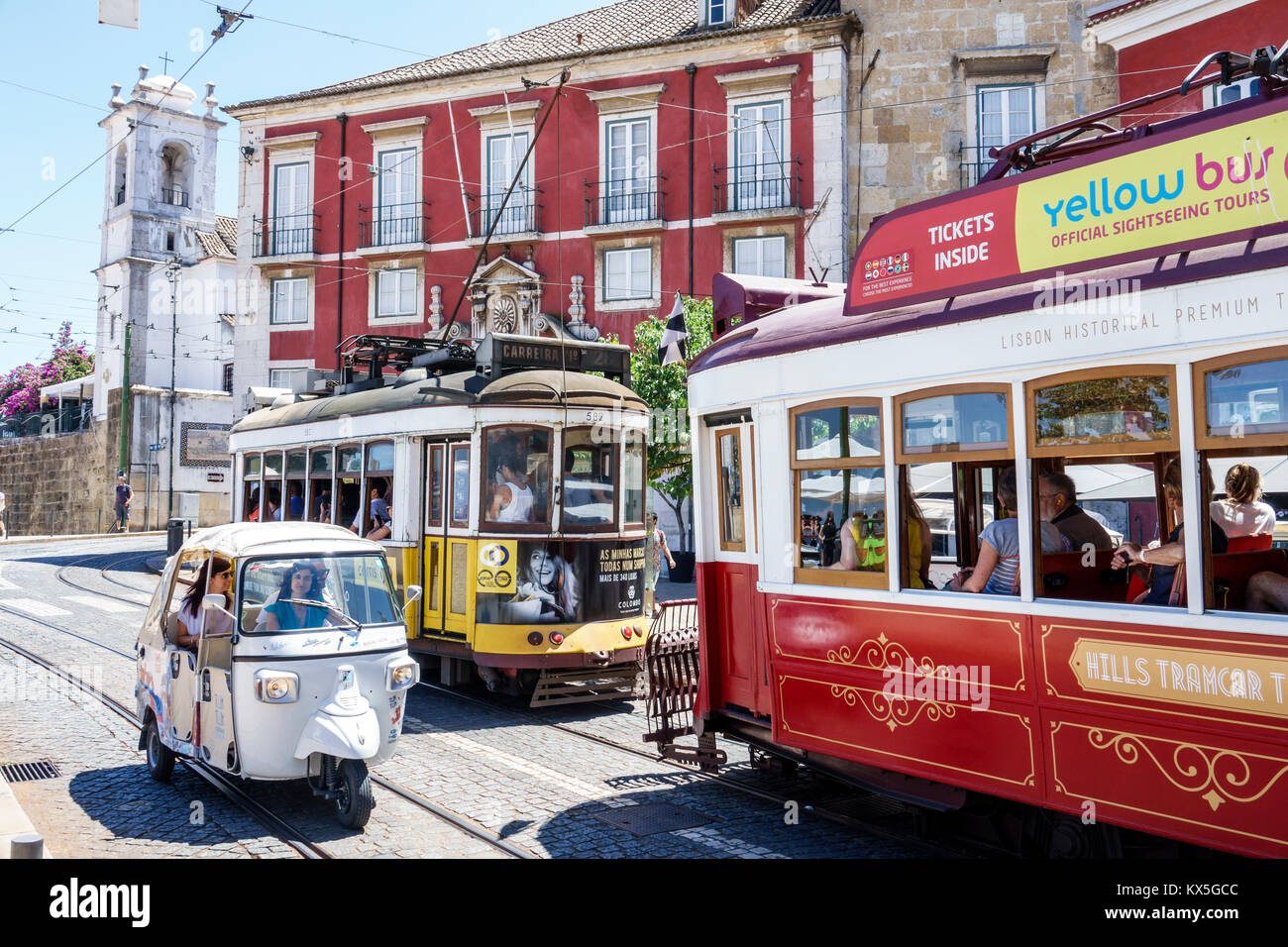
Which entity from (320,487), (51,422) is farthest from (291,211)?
(51,422)

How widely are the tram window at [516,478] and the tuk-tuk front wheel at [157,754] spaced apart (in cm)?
357

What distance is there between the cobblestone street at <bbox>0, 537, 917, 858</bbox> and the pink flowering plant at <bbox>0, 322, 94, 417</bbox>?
55.4m

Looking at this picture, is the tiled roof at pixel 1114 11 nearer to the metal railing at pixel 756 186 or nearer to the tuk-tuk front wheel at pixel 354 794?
the metal railing at pixel 756 186

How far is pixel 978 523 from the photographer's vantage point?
7.00 m

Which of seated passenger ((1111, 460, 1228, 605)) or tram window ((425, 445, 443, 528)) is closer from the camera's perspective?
seated passenger ((1111, 460, 1228, 605))

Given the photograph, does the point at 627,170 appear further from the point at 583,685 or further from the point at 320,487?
the point at 583,685

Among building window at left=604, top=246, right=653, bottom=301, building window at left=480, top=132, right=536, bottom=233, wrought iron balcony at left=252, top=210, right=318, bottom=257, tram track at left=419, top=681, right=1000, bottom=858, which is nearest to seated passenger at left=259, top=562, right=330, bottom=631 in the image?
tram track at left=419, top=681, right=1000, bottom=858

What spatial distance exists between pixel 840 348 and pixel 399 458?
21.0 ft

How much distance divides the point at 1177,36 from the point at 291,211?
22611 mm

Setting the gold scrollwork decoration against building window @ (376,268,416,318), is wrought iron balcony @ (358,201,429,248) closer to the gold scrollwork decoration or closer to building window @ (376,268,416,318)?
building window @ (376,268,416,318)

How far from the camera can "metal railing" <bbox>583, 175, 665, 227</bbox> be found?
2594cm

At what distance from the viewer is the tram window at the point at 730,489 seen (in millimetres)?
7223

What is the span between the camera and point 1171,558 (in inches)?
185
